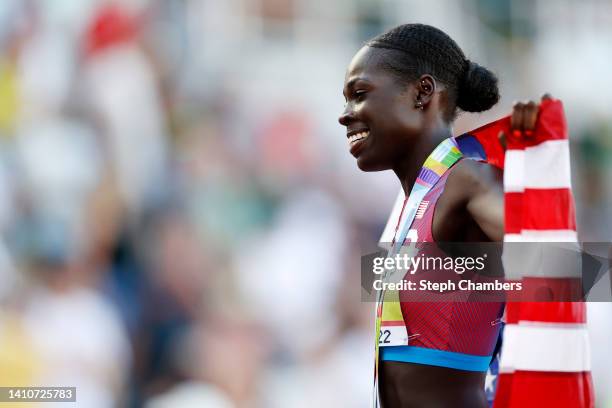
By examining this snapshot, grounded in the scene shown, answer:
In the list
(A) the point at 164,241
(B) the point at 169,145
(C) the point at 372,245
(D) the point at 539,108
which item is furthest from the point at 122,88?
(D) the point at 539,108

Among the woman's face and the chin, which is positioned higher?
A: the woman's face

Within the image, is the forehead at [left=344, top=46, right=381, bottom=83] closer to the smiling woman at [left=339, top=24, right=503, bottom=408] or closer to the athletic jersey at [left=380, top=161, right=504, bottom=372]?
the smiling woman at [left=339, top=24, right=503, bottom=408]

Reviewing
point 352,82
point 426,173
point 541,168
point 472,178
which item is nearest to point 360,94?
point 352,82

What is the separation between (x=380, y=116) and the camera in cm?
310

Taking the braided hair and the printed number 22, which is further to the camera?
the braided hair

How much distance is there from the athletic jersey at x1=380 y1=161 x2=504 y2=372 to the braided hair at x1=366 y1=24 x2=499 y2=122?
393mm

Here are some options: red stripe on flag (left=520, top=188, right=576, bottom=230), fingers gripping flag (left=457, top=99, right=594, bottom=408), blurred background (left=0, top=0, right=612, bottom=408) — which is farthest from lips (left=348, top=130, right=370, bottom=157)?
blurred background (left=0, top=0, right=612, bottom=408)

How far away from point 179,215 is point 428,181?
402 centimetres

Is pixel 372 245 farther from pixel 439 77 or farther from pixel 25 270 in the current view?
pixel 439 77

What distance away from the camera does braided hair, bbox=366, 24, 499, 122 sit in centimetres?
315

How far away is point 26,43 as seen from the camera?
718cm

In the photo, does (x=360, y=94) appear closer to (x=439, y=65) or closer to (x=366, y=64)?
(x=366, y=64)

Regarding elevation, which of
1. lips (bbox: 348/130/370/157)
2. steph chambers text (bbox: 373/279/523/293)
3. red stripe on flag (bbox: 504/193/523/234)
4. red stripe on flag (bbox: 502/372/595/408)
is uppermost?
lips (bbox: 348/130/370/157)

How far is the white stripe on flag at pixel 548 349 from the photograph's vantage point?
2443 mm
